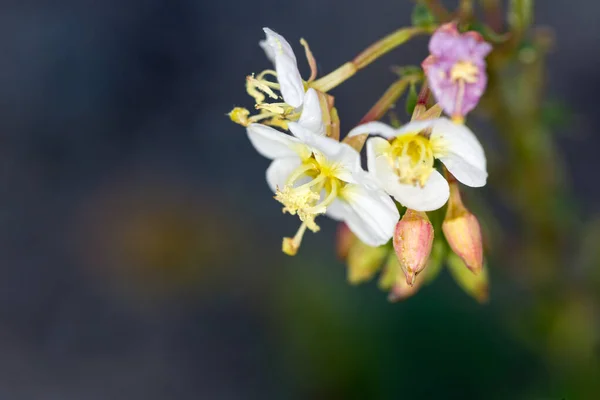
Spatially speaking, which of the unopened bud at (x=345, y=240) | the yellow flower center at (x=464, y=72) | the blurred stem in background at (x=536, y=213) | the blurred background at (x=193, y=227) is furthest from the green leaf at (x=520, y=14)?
the blurred background at (x=193, y=227)

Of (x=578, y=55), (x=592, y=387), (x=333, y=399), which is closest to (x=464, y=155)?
(x=592, y=387)

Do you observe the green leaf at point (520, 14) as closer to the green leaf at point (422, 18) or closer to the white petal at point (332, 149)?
the green leaf at point (422, 18)

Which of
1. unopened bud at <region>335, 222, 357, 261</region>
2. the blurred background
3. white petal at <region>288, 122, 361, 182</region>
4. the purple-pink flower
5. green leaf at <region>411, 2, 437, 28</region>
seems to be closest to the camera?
the purple-pink flower

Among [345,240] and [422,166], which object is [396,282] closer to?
[345,240]

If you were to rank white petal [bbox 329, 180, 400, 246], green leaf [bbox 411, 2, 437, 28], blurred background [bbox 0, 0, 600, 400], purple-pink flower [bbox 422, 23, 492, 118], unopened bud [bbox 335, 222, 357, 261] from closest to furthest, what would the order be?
purple-pink flower [bbox 422, 23, 492, 118], white petal [bbox 329, 180, 400, 246], green leaf [bbox 411, 2, 437, 28], unopened bud [bbox 335, 222, 357, 261], blurred background [bbox 0, 0, 600, 400]

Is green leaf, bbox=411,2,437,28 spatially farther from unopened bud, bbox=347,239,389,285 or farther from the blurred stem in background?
unopened bud, bbox=347,239,389,285

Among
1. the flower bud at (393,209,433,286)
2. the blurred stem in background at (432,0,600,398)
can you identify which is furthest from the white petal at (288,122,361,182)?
the blurred stem in background at (432,0,600,398)

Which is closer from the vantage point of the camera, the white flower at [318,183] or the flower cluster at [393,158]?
the flower cluster at [393,158]
